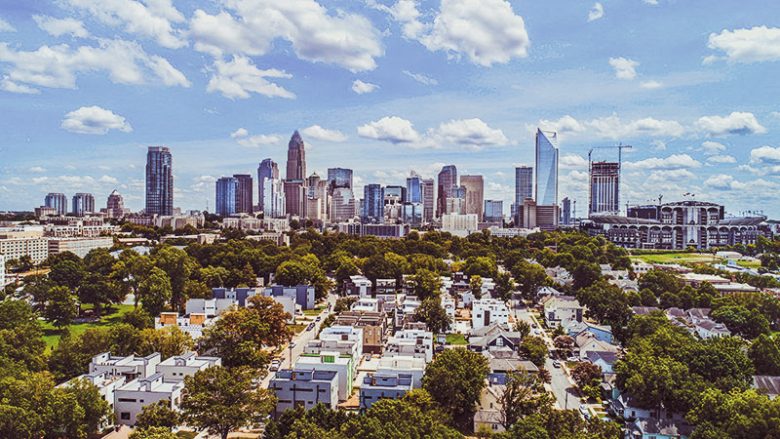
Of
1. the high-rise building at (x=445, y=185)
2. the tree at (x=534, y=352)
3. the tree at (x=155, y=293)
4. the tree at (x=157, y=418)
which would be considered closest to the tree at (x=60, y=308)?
the tree at (x=155, y=293)

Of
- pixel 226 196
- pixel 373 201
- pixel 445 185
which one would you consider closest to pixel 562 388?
pixel 373 201

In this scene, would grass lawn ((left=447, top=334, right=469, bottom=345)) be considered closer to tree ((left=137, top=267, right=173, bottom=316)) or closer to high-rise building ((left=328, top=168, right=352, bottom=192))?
tree ((left=137, top=267, right=173, bottom=316))

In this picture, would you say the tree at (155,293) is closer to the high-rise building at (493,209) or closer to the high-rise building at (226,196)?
the high-rise building at (226,196)

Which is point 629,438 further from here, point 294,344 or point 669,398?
point 294,344

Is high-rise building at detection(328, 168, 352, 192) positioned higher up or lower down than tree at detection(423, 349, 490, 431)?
higher up

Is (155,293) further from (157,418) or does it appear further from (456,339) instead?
(157,418)

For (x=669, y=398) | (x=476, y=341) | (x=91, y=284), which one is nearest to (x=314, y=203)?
(x=91, y=284)

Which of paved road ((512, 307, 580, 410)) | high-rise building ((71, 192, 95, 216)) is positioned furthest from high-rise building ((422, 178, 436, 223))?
paved road ((512, 307, 580, 410))
